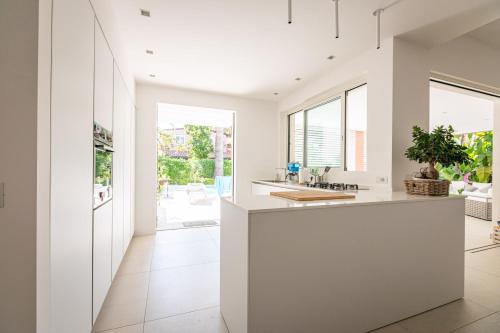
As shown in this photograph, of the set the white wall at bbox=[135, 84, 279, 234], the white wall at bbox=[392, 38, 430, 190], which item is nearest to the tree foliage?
the white wall at bbox=[135, 84, 279, 234]

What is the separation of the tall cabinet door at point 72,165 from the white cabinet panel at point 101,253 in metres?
0.12

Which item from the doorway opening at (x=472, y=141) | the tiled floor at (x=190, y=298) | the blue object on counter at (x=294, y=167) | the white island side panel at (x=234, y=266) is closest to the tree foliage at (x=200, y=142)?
the blue object on counter at (x=294, y=167)

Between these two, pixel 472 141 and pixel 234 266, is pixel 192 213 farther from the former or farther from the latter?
pixel 472 141

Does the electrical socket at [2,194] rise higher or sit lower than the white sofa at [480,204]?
higher

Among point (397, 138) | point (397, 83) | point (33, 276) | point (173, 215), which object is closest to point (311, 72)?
point (397, 83)

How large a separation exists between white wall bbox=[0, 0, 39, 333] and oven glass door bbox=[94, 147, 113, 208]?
81 centimetres

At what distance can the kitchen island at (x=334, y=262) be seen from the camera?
51.3 inches

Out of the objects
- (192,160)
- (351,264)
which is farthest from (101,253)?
(192,160)

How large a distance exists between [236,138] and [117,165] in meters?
2.67

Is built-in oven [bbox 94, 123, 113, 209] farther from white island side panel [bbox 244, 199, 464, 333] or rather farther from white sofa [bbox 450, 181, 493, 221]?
white sofa [bbox 450, 181, 493, 221]

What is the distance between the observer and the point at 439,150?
6.52 feet

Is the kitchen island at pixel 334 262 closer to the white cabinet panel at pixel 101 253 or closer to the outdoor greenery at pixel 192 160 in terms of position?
the white cabinet panel at pixel 101 253

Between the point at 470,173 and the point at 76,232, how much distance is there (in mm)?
10187

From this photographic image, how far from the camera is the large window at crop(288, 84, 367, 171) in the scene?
343 cm
